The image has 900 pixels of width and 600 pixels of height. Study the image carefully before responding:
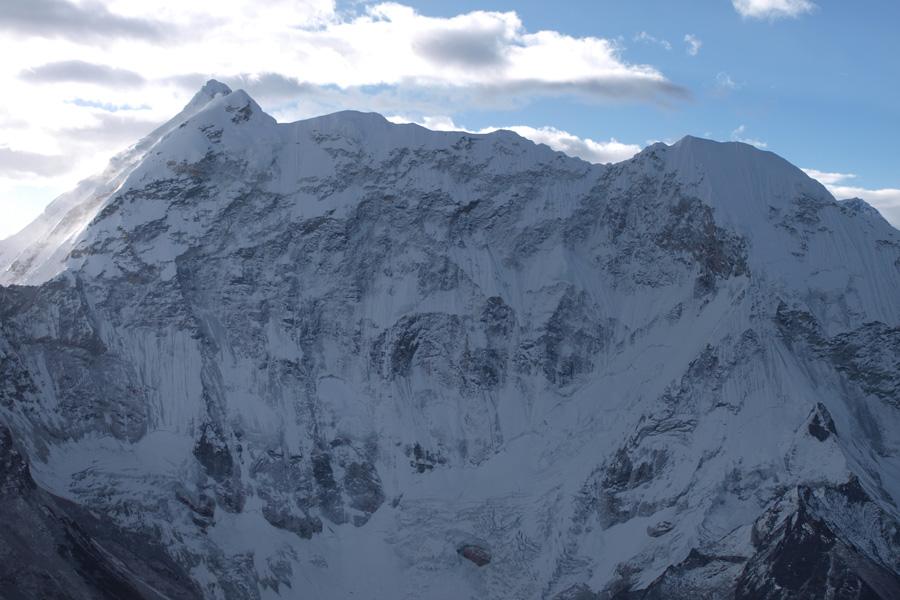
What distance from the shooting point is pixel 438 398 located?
620ft

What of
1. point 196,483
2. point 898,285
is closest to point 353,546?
point 196,483

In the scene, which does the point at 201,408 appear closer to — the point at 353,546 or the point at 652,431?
the point at 353,546

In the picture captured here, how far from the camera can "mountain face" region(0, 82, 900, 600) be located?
509 feet

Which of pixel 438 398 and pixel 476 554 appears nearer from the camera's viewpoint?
pixel 476 554

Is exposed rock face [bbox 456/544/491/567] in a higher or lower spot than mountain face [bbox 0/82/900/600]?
lower

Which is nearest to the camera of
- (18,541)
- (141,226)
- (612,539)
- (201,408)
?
(18,541)

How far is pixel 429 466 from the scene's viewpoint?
18338cm

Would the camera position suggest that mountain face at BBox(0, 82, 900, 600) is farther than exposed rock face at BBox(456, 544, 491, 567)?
No

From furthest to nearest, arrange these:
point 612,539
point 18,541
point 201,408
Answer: point 201,408 < point 612,539 < point 18,541

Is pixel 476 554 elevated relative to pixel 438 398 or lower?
lower

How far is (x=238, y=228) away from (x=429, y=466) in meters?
44.8

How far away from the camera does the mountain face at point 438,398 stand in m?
155

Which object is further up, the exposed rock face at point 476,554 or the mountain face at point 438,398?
the mountain face at point 438,398

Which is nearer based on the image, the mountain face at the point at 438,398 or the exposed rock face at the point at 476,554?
the mountain face at the point at 438,398
